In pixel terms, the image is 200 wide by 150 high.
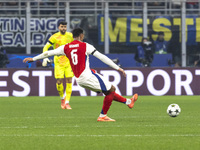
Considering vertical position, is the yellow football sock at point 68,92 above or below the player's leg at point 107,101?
below

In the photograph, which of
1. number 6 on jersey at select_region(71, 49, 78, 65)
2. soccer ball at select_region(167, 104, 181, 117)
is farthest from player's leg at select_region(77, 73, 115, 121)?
soccer ball at select_region(167, 104, 181, 117)

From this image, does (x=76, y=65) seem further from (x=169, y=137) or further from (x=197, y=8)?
(x=197, y=8)

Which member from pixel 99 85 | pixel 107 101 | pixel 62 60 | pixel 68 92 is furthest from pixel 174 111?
pixel 62 60

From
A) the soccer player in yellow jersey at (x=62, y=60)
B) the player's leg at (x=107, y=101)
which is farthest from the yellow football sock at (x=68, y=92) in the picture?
the player's leg at (x=107, y=101)

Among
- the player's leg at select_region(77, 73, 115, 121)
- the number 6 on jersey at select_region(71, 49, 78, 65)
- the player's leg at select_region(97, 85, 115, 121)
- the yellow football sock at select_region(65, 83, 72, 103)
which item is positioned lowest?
the yellow football sock at select_region(65, 83, 72, 103)

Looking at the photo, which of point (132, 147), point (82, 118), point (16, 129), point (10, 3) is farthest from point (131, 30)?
point (132, 147)

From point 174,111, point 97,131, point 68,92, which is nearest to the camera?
point 97,131

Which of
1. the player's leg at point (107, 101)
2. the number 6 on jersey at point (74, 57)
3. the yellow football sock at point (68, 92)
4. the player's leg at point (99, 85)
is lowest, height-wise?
the yellow football sock at point (68, 92)

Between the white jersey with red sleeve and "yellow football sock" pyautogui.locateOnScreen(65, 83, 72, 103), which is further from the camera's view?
"yellow football sock" pyautogui.locateOnScreen(65, 83, 72, 103)

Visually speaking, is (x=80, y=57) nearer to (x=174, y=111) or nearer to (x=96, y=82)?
(x=96, y=82)

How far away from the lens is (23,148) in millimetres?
7227

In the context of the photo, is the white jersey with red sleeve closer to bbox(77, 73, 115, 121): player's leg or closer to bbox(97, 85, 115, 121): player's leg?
bbox(77, 73, 115, 121): player's leg

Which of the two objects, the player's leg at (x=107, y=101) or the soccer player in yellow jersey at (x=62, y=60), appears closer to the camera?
the player's leg at (x=107, y=101)

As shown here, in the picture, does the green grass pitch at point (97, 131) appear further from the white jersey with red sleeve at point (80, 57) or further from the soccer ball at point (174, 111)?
the white jersey with red sleeve at point (80, 57)
